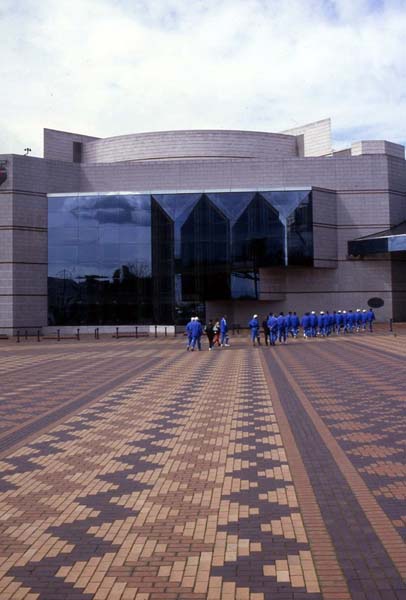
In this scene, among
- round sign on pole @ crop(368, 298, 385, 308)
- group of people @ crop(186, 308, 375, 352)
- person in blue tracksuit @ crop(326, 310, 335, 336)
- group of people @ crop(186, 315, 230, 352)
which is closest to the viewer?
group of people @ crop(186, 315, 230, 352)

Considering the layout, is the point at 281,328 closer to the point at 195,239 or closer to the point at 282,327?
the point at 282,327

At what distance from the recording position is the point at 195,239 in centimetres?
3938

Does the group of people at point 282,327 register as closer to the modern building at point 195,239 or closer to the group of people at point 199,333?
the group of people at point 199,333

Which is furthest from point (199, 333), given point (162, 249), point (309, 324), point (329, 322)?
point (162, 249)

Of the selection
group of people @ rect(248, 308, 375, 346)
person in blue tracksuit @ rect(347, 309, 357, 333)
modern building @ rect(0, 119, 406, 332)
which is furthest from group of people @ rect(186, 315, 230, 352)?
modern building @ rect(0, 119, 406, 332)

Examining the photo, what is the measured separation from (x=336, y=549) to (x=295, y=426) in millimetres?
4476

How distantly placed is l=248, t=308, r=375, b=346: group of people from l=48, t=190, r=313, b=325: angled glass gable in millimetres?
5875

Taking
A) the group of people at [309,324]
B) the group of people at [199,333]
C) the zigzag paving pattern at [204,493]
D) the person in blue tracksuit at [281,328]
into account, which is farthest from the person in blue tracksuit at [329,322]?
the zigzag paving pattern at [204,493]

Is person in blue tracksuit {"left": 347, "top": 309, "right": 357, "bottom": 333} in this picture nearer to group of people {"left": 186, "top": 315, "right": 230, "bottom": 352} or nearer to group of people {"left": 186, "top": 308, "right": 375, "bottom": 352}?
group of people {"left": 186, "top": 308, "right": 375, "bottom": 352}

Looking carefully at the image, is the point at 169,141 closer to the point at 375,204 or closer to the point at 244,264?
the point at 244,264

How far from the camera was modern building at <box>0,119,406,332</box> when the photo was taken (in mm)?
38938

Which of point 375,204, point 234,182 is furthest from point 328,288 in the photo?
point 234,182

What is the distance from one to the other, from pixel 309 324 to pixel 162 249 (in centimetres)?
1226

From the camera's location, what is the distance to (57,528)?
526 centimetres
